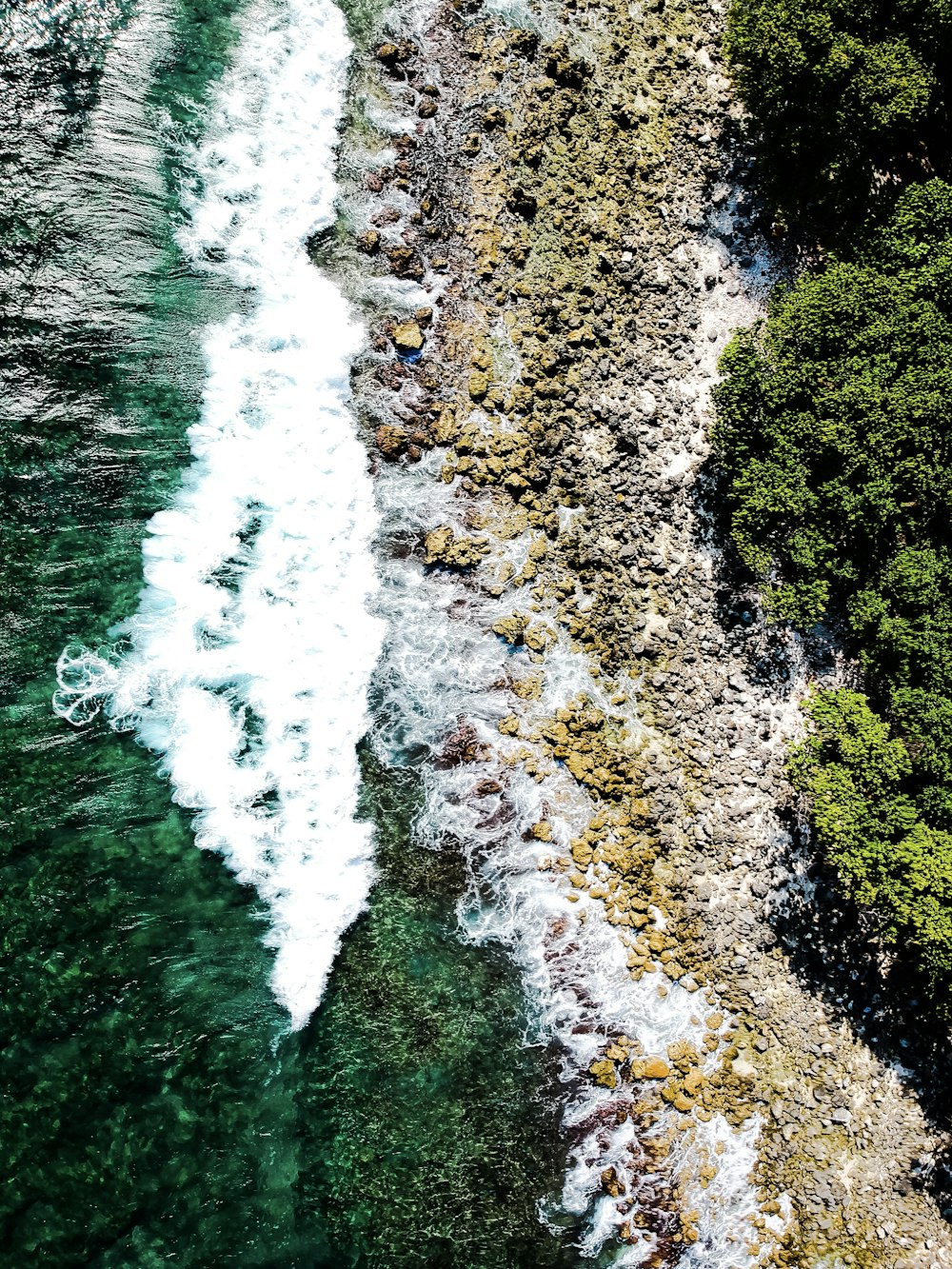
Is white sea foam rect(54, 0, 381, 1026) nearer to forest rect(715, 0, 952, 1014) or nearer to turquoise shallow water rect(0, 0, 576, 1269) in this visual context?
turquoise shallow water rect(0, 0, 576, 1269)

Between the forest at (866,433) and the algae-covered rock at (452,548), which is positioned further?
the algae-covered rock at (452,548)

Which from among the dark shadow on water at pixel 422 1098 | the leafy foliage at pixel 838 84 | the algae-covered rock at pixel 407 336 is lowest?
the dark shadow on water at pixel 422 1098

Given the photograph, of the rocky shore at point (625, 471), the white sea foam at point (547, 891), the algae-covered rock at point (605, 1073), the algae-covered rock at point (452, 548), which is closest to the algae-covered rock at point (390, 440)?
the rocky shore at point (625, 471)

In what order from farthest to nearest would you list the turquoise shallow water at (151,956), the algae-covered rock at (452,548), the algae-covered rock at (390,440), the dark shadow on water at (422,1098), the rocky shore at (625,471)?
the algae-covered rock at (390,440)
the algae-covered rock at (452,548)
the rocky shore at (625,471)
the dark shadow on water at (422,1098)
the turquoise shallow water at (151,956)

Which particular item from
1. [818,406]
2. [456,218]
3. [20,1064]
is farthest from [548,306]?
[20,1064]

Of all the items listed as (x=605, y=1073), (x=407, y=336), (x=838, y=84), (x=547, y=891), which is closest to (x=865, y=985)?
(x=605, y=1073)

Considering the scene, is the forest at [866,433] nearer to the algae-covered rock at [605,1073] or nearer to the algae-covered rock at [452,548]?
the algae-covered rock at [452,548]

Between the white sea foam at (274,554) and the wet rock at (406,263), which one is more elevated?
the wet rock at (406,263)
